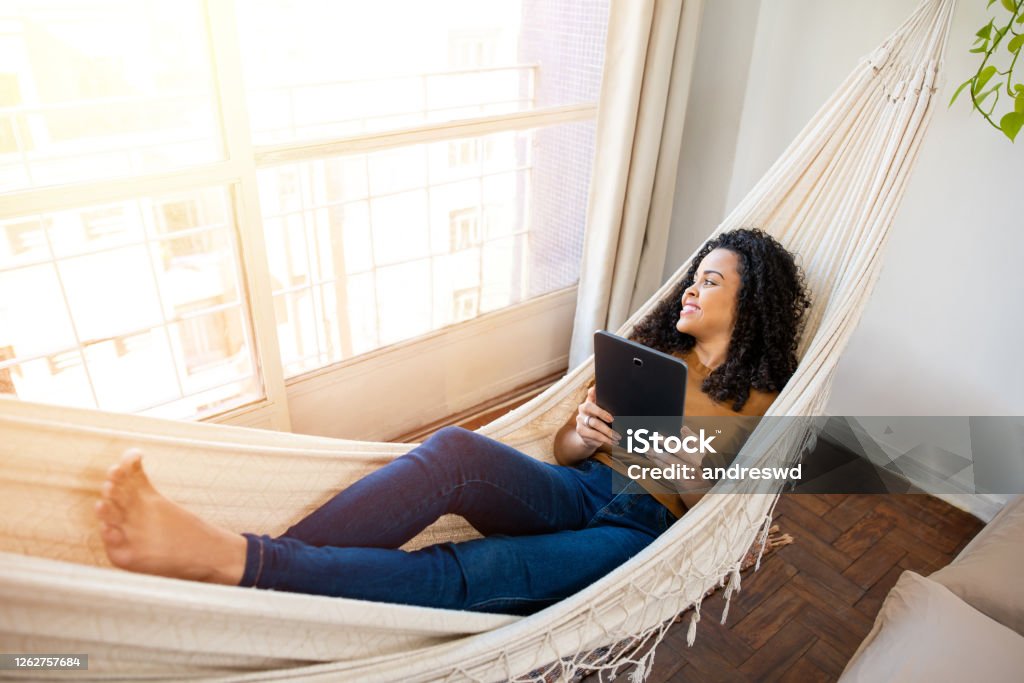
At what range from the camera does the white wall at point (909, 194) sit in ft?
5.73

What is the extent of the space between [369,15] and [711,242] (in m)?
1.35

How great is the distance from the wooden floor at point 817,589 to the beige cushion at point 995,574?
25 centimetres

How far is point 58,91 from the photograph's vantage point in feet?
5.50

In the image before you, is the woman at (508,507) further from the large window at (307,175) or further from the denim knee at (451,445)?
the large window at (307,175)

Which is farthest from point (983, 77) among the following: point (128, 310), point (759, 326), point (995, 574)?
point (128, 310)

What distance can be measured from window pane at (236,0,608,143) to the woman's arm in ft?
3.64

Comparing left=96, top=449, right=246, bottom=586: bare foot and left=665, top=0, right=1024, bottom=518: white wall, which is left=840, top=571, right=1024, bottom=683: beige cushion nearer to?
left=665, top=0, right=1024, bottom=518: white wall

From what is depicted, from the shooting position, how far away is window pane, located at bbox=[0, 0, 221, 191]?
60.8 inches

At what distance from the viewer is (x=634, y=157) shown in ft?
7.00

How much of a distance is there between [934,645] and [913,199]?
112 centimetres

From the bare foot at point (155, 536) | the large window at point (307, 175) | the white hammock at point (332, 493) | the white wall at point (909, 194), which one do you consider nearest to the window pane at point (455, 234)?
the large window at point (307, 175)

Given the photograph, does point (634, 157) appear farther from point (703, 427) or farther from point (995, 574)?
point (995, 574)

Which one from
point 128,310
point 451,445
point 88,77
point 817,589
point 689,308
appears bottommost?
point 817,589

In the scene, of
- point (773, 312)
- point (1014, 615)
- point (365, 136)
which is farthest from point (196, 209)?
point (1014, 615)
